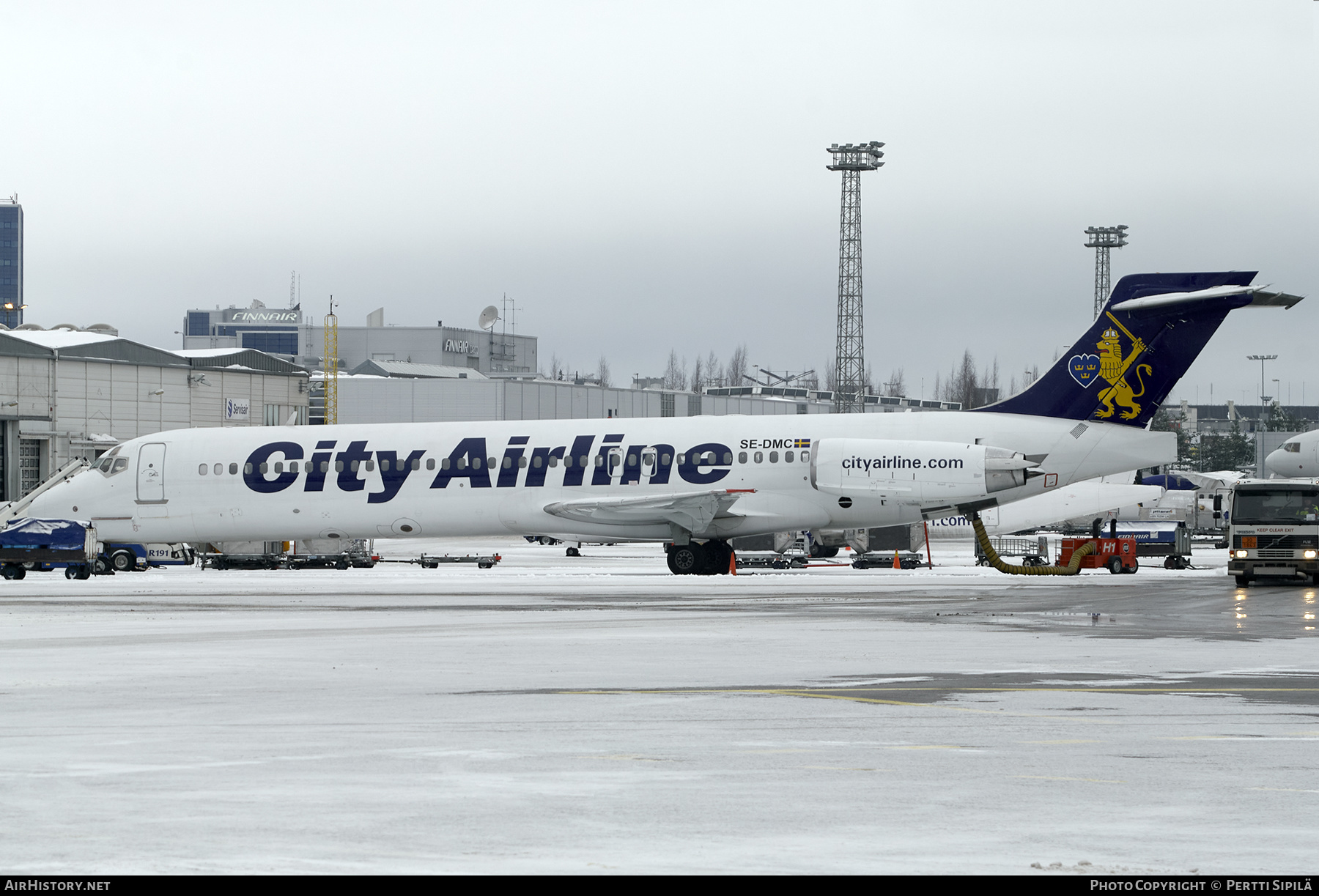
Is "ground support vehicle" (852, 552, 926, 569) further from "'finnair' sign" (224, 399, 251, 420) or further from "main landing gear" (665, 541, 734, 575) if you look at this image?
"'finnair' sign" (224, 399, 251, 420)

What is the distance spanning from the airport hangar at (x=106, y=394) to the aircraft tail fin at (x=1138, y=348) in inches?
1565

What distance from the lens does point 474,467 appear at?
37062mm

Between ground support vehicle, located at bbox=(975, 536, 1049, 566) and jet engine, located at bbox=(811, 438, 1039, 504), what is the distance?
1369 centimetres

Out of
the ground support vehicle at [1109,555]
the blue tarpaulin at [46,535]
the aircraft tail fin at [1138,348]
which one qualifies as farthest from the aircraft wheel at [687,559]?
the blue tarpaulin at [46,535]

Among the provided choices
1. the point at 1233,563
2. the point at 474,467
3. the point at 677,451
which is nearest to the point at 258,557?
the point at 474,467

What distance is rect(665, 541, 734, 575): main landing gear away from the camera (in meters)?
38.2

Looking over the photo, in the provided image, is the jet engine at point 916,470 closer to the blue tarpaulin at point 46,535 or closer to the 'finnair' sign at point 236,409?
the blue tarpaulin at point 46,535

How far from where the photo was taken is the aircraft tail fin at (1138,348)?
1389 inches

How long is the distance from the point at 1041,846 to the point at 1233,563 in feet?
101

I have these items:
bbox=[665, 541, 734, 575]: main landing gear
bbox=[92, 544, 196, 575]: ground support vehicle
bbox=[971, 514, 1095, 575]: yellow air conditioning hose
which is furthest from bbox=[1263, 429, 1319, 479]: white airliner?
bbox=[92, 544, 196, 575]: ground support vehicle

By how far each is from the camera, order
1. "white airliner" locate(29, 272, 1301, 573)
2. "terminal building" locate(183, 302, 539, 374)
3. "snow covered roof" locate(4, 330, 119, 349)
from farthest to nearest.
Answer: "terminal building" locate(183, 302, 539, 374), "snow covered roof" locate(4, 330, 119, 349), "white airliner" locate(29, 272, 1301, 573)

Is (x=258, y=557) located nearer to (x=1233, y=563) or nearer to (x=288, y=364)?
(x=288, y=364)

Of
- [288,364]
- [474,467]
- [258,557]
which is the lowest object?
[258,557]

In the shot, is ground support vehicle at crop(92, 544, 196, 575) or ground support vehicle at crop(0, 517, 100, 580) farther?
ground support vehicle at crop(92, 544, 196, 575)
